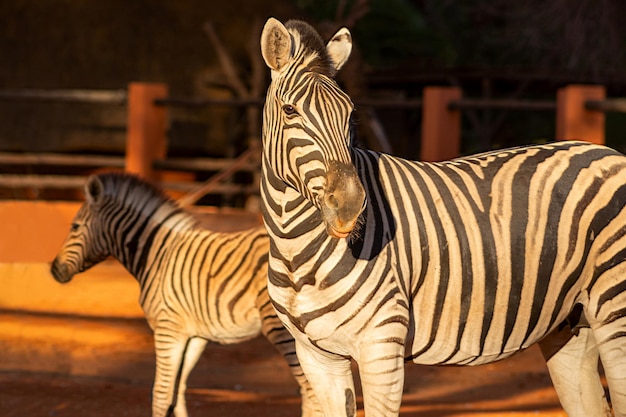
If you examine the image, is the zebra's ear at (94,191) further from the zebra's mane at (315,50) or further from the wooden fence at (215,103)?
the wooden fence at (215,103)

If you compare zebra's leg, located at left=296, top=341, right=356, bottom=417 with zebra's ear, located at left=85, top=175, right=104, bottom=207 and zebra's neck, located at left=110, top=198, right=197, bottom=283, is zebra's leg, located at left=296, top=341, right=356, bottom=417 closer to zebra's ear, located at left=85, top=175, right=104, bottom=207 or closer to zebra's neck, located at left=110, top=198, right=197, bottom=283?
zebra's neck, located at left=110, top=198, right=197, bottom=283

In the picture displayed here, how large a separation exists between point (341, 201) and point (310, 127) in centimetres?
34

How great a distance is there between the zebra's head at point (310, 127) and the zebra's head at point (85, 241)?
293cm

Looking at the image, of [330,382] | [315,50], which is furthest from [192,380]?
[315,50]

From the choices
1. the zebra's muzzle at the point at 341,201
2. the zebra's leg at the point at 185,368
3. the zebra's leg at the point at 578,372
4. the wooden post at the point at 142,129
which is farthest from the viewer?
the wooden post at the point at 142,129

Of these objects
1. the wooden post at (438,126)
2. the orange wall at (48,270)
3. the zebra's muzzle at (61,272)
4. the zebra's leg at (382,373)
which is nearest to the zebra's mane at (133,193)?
the zebra's muzzle at (61,272)

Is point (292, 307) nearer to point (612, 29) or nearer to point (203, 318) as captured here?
point (203, 318)

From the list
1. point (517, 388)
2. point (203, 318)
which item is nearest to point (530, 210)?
Result: point (203, 318)

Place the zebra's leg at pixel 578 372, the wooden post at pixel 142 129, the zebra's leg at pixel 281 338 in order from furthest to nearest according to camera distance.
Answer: the wooden post at pixel 142 129
the zebra's leg at pixel 281 338
the zebra's leg at pixel 578 372

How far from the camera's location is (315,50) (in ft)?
12.3

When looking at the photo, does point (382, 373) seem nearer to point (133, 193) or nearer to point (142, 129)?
point (133, 193)

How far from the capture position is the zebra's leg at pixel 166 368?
5980 millimetres

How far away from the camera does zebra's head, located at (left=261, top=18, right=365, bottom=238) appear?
3385mm

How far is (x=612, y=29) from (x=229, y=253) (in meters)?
11.0
